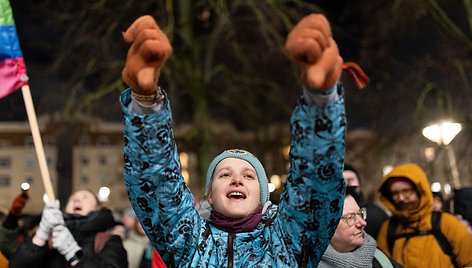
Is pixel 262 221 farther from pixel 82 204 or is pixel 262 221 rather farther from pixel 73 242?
pixel 82 204

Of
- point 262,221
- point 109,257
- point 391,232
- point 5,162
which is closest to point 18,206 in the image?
point 109,257

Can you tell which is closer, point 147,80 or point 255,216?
point 147,80

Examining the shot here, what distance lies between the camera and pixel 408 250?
4680 millimetres

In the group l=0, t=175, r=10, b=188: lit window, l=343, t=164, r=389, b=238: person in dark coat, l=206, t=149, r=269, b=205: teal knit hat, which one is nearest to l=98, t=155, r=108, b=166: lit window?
l=0, t=175, r=10, b=188: lit window

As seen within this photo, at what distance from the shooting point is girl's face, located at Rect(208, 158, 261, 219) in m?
2.46

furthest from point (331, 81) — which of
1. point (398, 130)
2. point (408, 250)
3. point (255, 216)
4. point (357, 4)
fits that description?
point (398, 130)

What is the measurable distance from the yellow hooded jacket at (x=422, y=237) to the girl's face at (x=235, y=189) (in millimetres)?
2358

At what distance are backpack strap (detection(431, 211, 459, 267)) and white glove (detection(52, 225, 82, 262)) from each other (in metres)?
2.48

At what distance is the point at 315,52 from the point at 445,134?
9.86 meters

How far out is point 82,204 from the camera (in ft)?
16.6

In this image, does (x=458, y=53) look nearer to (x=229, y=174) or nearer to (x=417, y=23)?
(x=417, y=23)

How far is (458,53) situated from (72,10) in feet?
24.1

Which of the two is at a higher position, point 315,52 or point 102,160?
point 102,160

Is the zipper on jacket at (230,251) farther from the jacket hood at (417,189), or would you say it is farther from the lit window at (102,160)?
the lit window at (102,160)
